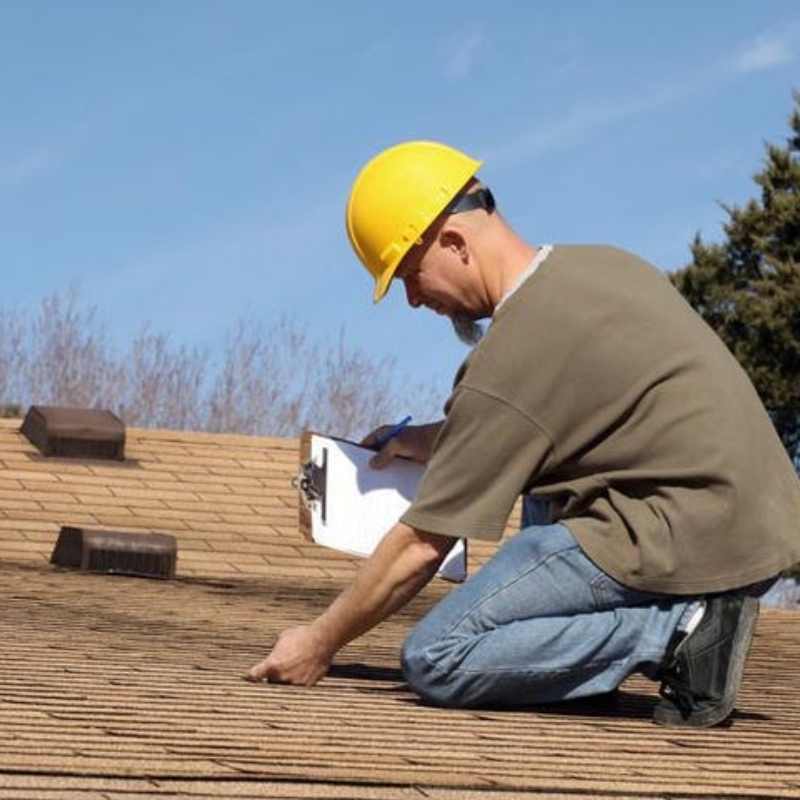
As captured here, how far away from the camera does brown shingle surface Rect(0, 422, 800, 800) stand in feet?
9.90

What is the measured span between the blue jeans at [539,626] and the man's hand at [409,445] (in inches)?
25.2

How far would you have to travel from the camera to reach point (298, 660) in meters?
4.33

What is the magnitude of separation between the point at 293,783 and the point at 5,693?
3.58 ft

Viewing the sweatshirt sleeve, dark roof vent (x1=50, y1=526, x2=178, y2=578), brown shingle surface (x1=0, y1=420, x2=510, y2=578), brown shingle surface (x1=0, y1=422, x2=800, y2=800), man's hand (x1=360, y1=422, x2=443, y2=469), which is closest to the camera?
brown shingle surface (x1=0, y1=422, x2=800, y2=800)

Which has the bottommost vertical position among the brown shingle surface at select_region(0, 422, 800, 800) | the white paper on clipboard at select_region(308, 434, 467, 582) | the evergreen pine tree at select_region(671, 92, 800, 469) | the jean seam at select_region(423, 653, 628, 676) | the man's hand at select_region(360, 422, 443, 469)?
the brown shingle surface at select_region(0, 422, 800, 800)

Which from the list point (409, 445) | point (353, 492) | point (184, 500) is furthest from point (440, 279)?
point (184, 500)

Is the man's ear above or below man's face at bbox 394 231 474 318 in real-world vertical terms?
above

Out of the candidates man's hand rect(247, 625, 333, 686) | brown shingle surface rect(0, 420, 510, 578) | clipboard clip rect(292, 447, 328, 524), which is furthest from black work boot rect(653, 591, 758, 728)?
brown shingle surface rect(0, 420, 510, 578)

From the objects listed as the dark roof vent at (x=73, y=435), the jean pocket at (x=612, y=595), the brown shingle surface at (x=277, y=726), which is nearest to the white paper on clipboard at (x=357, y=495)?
the brown shingle surface at (x=277, y=726)

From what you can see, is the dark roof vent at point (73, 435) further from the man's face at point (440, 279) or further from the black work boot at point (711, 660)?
the black work boot at point (711, 660)

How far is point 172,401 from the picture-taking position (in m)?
23.7

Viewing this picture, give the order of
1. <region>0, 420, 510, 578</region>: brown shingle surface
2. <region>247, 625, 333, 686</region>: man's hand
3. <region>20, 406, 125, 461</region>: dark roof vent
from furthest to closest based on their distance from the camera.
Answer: <region>20, 406, 125, 461</region>: dark roof vent, <region>0, 420, 510, 578</region>: brown shingle surface, <region>247, 625, 333, 686</region>: man's hand

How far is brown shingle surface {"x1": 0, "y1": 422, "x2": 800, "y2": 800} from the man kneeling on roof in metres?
0.14

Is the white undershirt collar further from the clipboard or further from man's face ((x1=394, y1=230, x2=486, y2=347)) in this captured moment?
the clipboard
